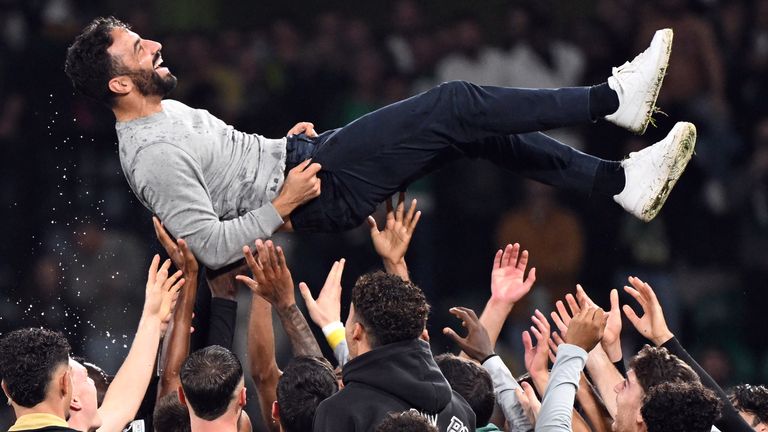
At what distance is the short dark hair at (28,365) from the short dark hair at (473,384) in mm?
1094

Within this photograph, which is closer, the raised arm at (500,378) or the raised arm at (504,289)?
the raised arm at (500,378)

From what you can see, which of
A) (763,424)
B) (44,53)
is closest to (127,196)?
(44,53)

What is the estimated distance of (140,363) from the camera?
3404mm

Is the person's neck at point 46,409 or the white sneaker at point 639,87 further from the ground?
the white sneaker at point 639,87

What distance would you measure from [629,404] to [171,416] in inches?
49.4

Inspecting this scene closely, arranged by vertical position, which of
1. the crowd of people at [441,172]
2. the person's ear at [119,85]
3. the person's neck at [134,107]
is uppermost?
the person's ear at [119,85]

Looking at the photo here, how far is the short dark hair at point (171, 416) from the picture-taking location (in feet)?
11.2

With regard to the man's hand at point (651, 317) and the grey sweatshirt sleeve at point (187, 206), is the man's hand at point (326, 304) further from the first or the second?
the man's hand at point (651, 317)

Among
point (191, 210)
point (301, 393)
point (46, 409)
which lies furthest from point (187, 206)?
point (46, 409)

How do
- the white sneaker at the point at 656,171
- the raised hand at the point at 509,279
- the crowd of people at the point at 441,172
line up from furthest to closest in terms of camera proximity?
the crowd of people at the point at 441,172
the raised hand at the point at 509,279
the white sneaker at the point at 656,171

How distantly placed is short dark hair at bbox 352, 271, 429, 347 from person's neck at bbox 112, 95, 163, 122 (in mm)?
1095

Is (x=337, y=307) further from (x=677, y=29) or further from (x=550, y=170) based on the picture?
(x=677, y=29)

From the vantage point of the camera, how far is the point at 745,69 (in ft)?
25.9

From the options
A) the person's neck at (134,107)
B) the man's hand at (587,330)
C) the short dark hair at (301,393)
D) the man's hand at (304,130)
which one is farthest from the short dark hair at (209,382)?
the man's hand at (304,130)
